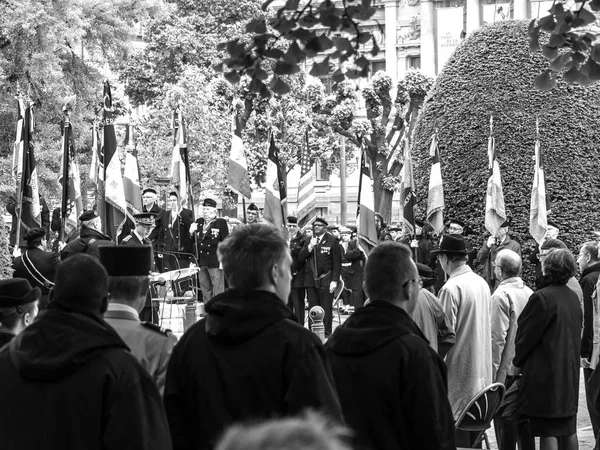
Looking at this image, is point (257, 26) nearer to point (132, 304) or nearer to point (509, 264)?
point (132, 304)

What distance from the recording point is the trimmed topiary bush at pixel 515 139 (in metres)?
17.5

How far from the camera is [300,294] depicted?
19.4m

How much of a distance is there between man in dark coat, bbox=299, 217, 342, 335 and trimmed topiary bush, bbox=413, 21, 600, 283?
6.59ft

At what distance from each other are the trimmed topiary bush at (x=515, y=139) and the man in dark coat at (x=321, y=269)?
2010mm

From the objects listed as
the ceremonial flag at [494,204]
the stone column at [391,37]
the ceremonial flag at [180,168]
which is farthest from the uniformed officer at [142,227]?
the stone column at [391,37]

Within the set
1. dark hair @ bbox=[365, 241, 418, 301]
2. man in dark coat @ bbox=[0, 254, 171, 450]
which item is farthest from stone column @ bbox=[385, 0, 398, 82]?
man in dark coat @ bbox=[0, 254, 171, 450]

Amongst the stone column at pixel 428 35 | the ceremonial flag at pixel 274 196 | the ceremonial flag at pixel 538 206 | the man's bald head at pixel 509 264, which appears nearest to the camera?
the man's bald head at pixel 509 264

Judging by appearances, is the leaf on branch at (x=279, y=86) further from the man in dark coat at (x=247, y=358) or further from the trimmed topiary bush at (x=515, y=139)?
the trimmed topiary bush at (x=515, y=139)

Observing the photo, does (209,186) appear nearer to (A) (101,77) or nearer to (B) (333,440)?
(A) (101,77)

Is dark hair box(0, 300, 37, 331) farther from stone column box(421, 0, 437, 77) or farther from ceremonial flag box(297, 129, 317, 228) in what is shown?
stone column box(421, 0, 437, 77)

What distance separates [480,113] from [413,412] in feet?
45.9

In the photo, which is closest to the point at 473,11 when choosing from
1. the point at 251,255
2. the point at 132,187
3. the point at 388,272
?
the point at 132,187

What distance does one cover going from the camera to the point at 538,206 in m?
16.3

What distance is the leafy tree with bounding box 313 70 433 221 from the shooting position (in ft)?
143
